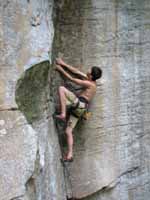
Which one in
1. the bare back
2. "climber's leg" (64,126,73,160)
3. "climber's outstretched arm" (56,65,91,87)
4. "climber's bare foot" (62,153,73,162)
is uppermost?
"climber's outstretched arm" (56,65,91,87)

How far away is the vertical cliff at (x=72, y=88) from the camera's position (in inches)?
168

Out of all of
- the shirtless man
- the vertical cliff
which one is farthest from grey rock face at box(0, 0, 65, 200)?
the shirtless man

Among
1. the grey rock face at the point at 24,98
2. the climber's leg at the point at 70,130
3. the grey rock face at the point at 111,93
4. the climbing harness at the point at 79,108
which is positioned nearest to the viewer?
the grey rock face at the point at 24,98

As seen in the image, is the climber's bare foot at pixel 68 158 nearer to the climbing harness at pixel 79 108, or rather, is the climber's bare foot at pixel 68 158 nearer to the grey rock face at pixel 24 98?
the climbing harness at pixel 79 108

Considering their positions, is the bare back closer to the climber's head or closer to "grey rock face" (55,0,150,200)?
the climber's head

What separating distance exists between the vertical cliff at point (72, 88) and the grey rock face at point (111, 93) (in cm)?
1

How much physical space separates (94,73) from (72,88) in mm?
334

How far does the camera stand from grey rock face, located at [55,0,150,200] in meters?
5.63

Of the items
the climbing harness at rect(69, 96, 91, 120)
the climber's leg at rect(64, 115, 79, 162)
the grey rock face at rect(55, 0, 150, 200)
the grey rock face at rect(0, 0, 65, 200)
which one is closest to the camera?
the grey rock face at rect(0, 0, 65, 200)

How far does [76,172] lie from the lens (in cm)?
579

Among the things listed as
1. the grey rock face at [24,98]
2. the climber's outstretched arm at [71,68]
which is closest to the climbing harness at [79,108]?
the climber's outstretched arm at [71,68]

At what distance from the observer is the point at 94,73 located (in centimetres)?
537

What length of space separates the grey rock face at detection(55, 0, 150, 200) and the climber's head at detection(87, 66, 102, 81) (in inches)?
11.4

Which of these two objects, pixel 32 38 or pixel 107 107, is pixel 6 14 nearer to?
pixel 32 38
